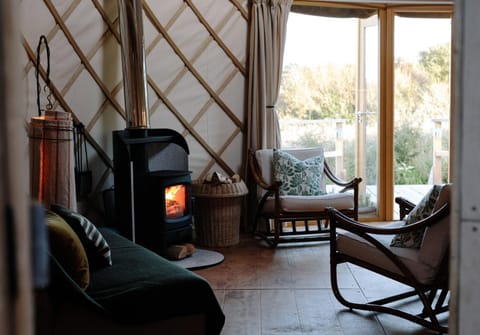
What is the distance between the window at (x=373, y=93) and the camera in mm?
4797

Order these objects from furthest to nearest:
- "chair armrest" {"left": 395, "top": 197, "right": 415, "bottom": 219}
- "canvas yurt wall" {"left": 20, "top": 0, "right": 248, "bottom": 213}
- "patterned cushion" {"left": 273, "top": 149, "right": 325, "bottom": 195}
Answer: "patterned cushion" {"left": 273, "top": 149, "right": 325, "bottom": 195} → "canvas yurt wall" {"left": 20, "top": 0, "right": 248, "bottom": 213} → "chair armrest" {"left": 395, "top": 197, "right": 415, "bottom": 219}

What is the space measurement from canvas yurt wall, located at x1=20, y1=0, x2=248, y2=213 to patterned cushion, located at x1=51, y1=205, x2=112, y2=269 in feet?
5.55

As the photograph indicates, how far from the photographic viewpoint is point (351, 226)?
258 cm

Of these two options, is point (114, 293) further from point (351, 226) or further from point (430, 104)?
point (430, 104)

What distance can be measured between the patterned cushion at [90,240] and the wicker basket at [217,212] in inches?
66.7

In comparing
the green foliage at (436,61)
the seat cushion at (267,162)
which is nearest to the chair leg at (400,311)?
the seat cushion at (267,162)

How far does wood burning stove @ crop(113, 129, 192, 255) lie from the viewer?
354cm

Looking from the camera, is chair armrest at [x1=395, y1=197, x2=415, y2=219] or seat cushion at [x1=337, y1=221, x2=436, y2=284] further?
chair armrest at [x1=395, y1=197, x2=415, y2=219]

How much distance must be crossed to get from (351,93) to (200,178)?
59.1 inches

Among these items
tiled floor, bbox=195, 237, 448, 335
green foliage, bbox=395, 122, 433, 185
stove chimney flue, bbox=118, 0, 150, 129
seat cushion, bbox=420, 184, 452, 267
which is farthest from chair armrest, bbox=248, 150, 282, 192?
seat cushion, bbox=420, 184, 452, 267

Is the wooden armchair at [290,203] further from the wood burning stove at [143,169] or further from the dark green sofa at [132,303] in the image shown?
the dark green sofa at [132,303]

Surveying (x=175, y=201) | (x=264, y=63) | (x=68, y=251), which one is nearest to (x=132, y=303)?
(x=68, y=251)

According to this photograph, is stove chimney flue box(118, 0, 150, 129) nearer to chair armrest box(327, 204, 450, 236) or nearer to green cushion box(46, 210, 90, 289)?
chair armrest box(327, 204, 450, 236)

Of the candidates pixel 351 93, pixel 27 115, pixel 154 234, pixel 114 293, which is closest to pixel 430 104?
pixel 351 93
